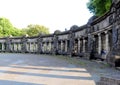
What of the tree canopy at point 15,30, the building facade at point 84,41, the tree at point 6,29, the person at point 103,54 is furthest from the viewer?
the tree canopy at point 15,30

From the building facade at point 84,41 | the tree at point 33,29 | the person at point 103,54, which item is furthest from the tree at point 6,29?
the person at point 103,54

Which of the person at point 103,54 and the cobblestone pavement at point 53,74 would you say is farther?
the person at point 103,54

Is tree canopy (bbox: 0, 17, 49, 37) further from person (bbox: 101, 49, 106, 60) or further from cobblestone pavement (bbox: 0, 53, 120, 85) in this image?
cobblestone pavement (bbox: 0, 53, 120, 85)

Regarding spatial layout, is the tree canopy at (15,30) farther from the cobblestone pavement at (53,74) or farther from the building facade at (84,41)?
the cobblestone pavement at (53,74)

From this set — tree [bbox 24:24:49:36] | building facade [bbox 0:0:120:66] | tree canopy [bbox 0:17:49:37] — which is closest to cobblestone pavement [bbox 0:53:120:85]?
building facade [bbox 0:0:120:66]

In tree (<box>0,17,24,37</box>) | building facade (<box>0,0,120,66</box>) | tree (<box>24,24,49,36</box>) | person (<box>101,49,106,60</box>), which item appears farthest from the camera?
tree (<box>24,24,49,36</box>)

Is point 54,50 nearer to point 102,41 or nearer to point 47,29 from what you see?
point 102,41

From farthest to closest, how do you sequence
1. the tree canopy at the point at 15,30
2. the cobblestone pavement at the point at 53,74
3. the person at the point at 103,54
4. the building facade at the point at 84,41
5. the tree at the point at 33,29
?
the tree at the point at 33,29 → the tree canopy at the point at 15,30 → the person at the point at 103,54 → the building facade at the point at 84,41 → the cobblestone pavement at the point at 53,74

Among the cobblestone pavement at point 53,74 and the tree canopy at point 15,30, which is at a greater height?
the tree canopy at point 15,30

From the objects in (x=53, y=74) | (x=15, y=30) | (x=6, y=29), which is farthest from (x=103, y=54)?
(x=15, y=30)

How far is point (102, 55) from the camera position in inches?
879

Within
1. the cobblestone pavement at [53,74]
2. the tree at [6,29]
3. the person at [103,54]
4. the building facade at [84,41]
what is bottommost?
the cobblestone pavement at [53,74]

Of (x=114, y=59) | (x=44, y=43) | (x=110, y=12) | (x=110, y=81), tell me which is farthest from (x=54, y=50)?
(x=110, y=81)

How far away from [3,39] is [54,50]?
57.4ft
